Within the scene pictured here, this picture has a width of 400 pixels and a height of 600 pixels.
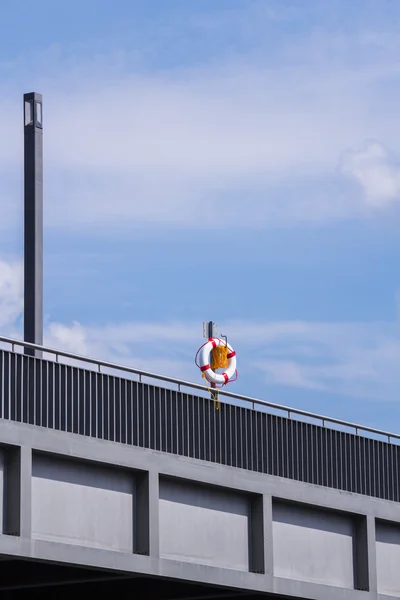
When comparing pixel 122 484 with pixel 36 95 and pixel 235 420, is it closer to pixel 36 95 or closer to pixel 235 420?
pixel 235 420

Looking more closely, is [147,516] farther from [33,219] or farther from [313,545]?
[33,219]

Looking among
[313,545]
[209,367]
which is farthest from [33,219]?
[313,545]

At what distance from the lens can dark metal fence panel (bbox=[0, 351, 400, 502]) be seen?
83.8ft

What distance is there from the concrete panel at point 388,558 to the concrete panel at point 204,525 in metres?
4.63

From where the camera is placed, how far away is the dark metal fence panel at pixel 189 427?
25547mm

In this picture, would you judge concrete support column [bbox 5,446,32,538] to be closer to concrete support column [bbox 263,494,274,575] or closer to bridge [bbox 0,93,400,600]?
bridge [bbox 0,93,400,600]

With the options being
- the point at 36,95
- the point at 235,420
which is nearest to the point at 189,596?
the point at 235,420

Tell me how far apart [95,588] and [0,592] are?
2037 millimetres

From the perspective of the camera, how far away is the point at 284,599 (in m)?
32.2

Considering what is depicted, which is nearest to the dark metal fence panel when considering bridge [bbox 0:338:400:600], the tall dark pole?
bridge [bbox 0:338:400:600]

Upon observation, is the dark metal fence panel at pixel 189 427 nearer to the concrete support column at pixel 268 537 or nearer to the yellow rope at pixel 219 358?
the concrete support column at pixel 268 537

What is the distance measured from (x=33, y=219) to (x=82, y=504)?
720 centimetres

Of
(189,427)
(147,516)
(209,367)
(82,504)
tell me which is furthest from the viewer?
(209,367)

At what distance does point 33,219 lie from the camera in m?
30.6
